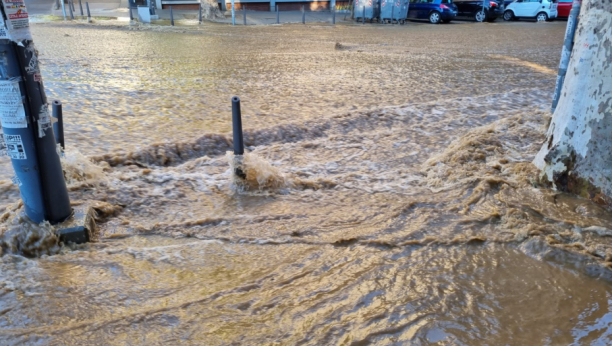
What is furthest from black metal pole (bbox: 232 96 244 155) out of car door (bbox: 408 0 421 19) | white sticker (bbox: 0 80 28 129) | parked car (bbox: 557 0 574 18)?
parked car (bbox: 557 0 574 18)

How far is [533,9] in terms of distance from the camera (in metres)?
24.4

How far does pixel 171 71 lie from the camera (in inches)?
341

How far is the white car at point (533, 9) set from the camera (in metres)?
24.1

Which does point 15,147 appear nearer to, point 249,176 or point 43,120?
point 43,120

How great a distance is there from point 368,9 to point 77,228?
21.8 meters

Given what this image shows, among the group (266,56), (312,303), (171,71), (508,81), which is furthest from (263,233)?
(266,56)

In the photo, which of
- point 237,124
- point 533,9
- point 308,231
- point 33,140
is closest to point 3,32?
point 33,140

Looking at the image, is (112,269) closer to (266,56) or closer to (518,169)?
(518,169)

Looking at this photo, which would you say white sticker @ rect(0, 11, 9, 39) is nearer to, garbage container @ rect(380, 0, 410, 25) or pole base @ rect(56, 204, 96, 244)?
pole base @ rect(56, 204, 96, 244)

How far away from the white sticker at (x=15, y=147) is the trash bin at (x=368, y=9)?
2127cm

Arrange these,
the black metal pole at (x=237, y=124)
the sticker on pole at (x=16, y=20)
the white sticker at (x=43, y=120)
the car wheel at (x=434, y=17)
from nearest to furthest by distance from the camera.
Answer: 1. the sticker on pole at (x=16, y=20)
2. the white sticker at (x=43, y=120)
3. the black metal pole at (x=237, y=124)
4. the car wheel at (x=434, y=17)

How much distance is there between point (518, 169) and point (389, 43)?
1037 centimetres

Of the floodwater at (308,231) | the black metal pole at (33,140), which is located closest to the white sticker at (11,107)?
the black metal pole at (33,140)

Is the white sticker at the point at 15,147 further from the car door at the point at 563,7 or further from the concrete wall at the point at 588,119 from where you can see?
the car door at the point at 563,7
